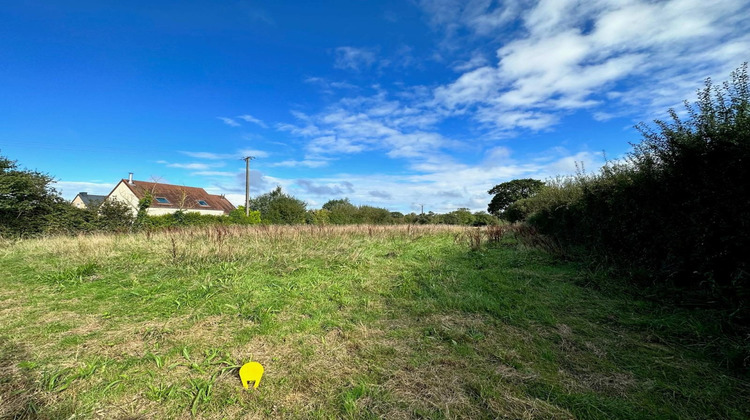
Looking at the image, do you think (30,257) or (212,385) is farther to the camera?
(30,257)

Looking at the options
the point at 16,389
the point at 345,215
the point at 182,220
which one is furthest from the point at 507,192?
the point at 16,389

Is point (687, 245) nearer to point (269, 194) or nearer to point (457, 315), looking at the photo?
point (457, 315)

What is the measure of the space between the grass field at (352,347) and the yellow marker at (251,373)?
59 millimetres

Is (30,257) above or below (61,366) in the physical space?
above

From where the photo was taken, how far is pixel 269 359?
2.39 meters

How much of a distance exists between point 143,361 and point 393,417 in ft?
6.98

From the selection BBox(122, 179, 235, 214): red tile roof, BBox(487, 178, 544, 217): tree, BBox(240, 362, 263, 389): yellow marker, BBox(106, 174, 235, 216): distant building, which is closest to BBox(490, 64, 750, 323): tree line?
BBox(240, 362, 263, 389): yellow marker

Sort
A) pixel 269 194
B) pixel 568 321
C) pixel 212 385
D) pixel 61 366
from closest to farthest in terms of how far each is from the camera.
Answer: pixel 212 385 → pixel 61 366 → pixel 568 321 → pixel 269 194

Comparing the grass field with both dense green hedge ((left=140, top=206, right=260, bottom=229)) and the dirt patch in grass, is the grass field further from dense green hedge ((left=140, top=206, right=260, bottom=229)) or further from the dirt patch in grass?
dense green hedge ((left=140, top=206, right=260, bottom=229))

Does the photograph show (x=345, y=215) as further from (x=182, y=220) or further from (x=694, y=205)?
(x=694, y=205)

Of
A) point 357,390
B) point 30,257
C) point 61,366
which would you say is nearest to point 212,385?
point 357,390

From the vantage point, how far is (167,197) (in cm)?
2922

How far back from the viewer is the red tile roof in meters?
27.5

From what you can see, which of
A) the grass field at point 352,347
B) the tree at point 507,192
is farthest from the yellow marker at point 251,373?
the tree at point 507,192
